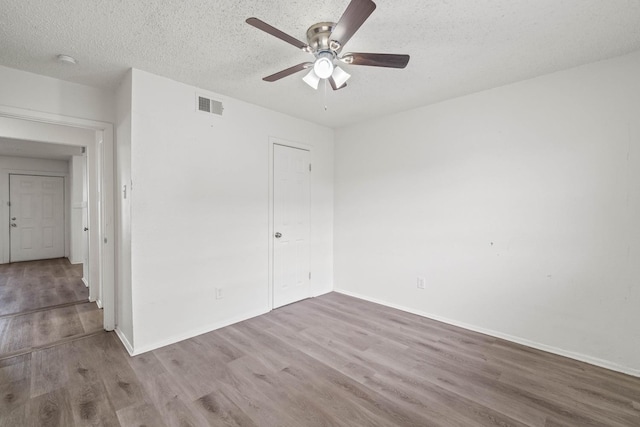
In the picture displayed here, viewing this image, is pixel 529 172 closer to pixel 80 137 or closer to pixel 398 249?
pixel 398 249

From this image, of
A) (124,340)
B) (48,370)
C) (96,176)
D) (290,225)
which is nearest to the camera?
(48,370)

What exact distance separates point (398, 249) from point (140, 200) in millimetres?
2852

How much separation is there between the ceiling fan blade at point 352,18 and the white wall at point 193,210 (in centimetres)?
180

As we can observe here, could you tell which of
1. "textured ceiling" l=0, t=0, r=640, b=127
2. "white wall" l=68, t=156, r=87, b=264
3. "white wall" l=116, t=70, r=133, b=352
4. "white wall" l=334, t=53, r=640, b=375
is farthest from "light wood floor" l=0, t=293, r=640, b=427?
"white wall" l=68, t=156, r=87, b=264

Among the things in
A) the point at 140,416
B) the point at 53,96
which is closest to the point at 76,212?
the point at 53,96

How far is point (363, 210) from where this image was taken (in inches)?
156

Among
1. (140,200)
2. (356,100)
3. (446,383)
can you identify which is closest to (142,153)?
(140,200)

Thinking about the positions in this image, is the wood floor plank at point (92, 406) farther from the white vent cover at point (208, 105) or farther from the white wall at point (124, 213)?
the white vent cover at point (208, 105)

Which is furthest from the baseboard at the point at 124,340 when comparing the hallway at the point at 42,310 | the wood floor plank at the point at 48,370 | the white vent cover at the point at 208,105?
the white vent cover at the point at 208,105

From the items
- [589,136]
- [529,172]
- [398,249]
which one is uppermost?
[589,136]

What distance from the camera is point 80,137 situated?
12.1ft

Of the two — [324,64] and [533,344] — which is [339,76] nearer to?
[324,64]

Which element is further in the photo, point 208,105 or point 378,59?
point 208,105

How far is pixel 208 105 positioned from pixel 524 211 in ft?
10.7
